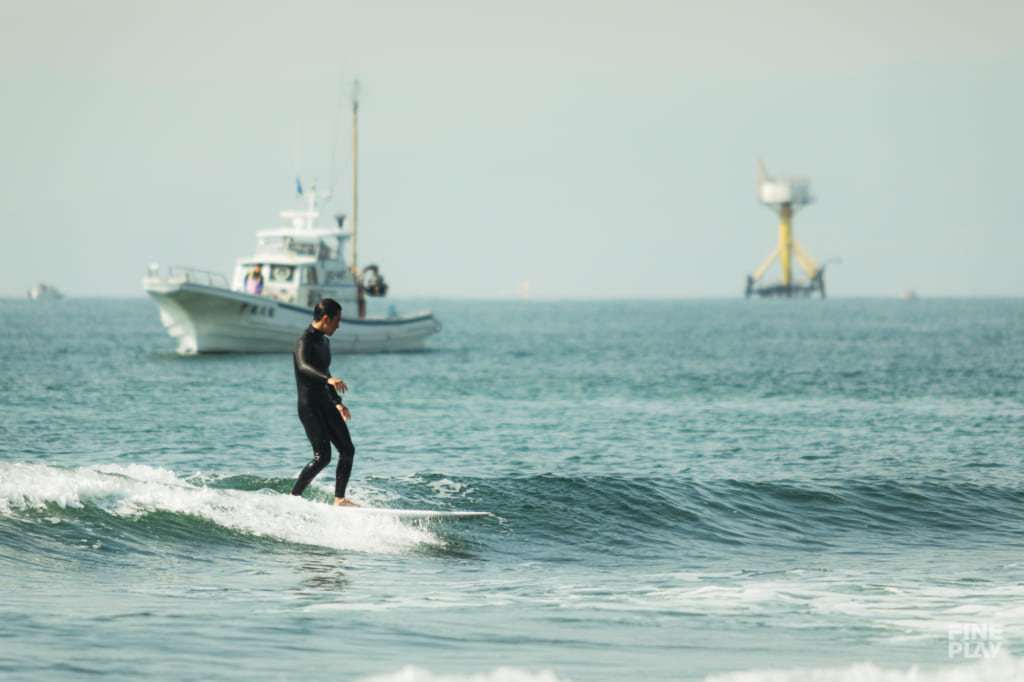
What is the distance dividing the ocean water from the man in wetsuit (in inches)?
24.1

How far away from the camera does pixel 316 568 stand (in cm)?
905

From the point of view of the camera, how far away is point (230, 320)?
145 ft

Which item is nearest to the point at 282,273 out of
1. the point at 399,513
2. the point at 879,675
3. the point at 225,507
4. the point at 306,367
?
the point at 225,507

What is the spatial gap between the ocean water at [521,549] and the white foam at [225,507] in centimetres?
3

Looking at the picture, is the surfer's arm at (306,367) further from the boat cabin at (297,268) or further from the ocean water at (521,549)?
the boat cabin at (297,268)

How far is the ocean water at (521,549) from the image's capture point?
21.6ft

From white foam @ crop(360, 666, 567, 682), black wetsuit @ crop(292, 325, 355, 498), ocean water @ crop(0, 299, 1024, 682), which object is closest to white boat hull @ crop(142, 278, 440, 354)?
ocean water @ crop(0, 299, 1024, 682)

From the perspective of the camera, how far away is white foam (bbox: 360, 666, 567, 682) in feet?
19.2

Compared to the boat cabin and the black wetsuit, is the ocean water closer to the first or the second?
Answer: the black wetsuit

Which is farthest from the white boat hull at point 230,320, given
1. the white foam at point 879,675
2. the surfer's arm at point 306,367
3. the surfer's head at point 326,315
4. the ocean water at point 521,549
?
the white foam at point 879,675

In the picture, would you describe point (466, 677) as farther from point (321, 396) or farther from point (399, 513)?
point (399, 513)

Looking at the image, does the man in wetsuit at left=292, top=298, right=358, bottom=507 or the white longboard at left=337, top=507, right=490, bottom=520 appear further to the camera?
the white longboard at left=337, top=507, right=490, bottom=520

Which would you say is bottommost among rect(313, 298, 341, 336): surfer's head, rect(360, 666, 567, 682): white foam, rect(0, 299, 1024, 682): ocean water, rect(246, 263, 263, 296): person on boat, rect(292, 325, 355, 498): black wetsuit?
rect(0, 299, 1024, 682): ocean water

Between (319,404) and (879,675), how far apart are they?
5.52 m
